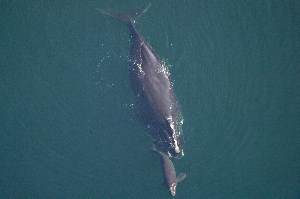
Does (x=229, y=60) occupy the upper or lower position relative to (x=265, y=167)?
upper

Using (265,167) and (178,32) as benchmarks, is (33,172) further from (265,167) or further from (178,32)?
(265,167)

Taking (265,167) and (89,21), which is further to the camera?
(265,167)

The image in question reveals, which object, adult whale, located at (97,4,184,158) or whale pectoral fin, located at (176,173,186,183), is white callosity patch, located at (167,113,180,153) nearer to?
adult whale, located at (97,4,184,158)

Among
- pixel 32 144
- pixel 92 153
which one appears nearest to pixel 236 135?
pixel 92 153

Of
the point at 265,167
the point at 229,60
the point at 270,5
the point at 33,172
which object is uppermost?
the point at 270,5

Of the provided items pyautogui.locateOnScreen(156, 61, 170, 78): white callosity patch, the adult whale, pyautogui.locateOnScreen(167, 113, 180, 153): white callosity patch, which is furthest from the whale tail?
pyautogui.locateOnScreen(167, 113, 180, 153): white callosity patch

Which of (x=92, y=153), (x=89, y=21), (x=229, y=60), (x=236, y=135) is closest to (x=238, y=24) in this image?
(x=229, y=60)

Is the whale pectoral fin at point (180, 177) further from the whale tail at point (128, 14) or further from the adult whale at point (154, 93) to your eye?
the whale tail at point (128, 14)

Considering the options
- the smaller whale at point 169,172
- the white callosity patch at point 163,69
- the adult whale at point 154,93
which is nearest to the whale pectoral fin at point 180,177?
the smaller whale at point 169,172

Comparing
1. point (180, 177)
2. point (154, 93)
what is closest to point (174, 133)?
point (154, 93)
